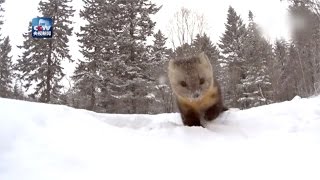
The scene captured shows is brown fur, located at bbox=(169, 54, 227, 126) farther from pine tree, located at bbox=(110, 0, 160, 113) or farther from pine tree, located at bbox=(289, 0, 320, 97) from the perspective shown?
pine tree, located at bbox=(289, 0, 320, 97)

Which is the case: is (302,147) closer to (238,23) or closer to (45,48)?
(45,48)

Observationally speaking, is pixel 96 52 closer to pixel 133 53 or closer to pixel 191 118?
pixel 133 53

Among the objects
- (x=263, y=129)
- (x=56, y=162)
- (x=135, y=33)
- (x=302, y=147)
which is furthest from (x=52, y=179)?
(x=135, y=33)

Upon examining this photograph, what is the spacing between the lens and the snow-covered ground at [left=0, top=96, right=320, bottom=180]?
3.59m

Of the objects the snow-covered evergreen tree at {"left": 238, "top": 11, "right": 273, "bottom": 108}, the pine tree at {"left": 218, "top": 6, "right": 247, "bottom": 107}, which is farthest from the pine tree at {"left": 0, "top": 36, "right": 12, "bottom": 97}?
the snow-covered evergreen tree at {"left": 238, "top": 11, "right": 273, "bottom": 108}

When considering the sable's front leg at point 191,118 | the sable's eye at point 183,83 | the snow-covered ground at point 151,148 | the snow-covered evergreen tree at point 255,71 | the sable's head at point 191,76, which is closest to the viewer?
the snow-covered ground at point 151,148

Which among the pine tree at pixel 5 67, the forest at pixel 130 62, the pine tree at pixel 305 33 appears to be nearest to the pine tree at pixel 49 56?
the forest at pixel 130 62

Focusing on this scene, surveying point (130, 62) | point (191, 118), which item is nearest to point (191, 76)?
point (191, 118)

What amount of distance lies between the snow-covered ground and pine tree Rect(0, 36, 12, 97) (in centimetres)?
3437

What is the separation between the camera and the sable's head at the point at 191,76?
522cm

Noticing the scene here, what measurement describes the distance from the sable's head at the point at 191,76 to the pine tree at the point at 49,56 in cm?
2348

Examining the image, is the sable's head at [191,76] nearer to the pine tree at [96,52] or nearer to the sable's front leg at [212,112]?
the sable's front leg at [212,112]

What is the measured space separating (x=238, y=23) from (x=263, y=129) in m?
34.4

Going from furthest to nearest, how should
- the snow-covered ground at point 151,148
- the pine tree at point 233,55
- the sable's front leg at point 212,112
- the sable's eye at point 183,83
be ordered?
1. the pine tree at point 233,55
2. the sable's front leg at point 212,112
3. the sable's eye at point 183,83
4. the snow-covered ground at point 151,148
